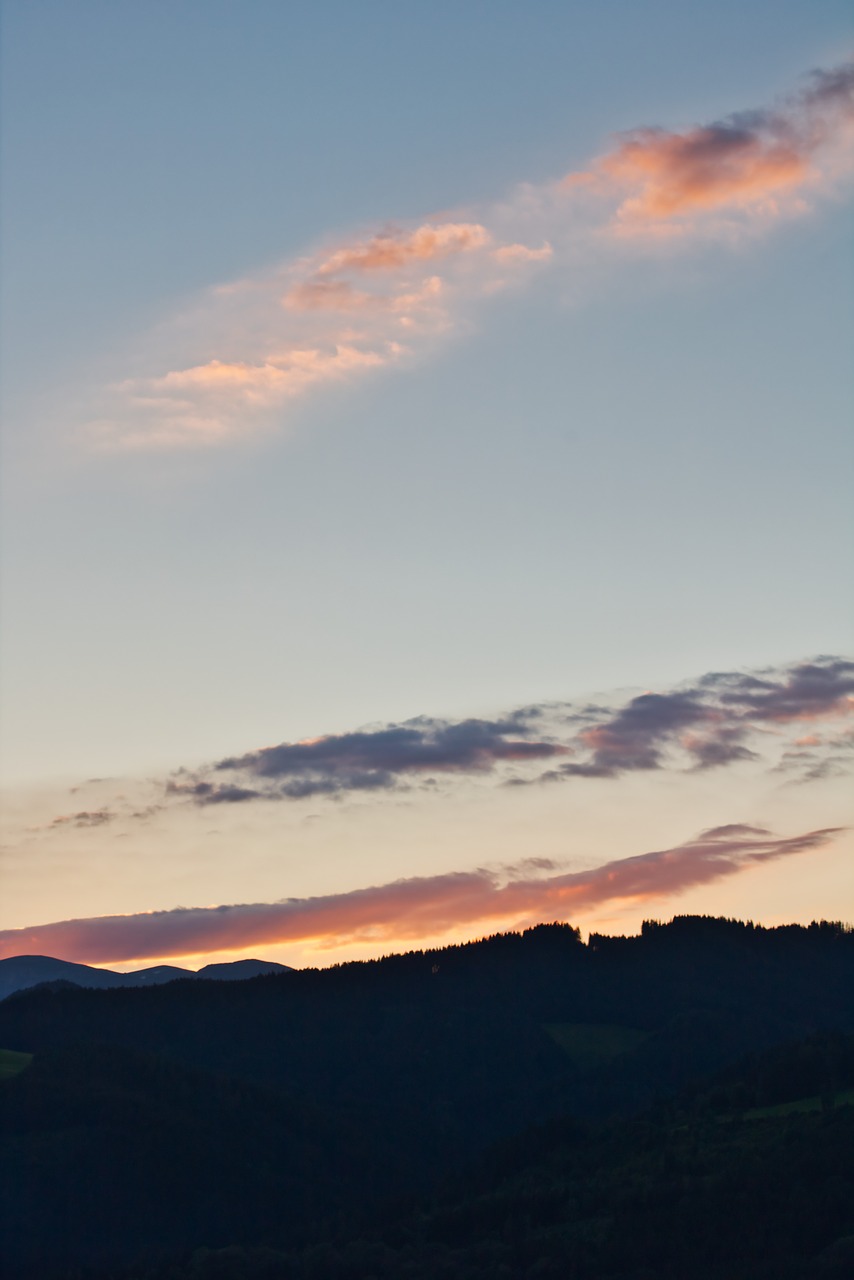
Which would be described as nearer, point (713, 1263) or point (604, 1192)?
point (713, 1263)

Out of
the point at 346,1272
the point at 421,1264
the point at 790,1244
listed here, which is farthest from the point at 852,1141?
the point at 346,1272

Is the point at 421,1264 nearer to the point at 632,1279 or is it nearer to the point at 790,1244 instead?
the point at 632,1279

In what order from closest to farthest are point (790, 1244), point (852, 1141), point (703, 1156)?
point (790, 1244) < point (852, 1141) < point (703, 1156)

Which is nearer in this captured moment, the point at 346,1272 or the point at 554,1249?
the point at 554,1249

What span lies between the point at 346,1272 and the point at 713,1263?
2281 inches

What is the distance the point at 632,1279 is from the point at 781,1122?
40.1m

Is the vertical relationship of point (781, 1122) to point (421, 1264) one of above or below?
above

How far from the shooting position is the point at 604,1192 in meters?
195

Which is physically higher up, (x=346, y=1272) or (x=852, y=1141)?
(x=852, y=1141)

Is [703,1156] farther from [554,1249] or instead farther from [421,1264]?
[421,1264]

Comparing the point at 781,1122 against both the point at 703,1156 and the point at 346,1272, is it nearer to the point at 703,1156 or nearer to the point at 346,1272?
the point at 703,1156

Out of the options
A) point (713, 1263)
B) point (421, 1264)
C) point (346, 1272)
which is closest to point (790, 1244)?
point (713, 1263)

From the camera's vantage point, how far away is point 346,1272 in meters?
200

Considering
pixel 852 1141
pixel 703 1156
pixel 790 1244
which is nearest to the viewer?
pixel 790 1244
